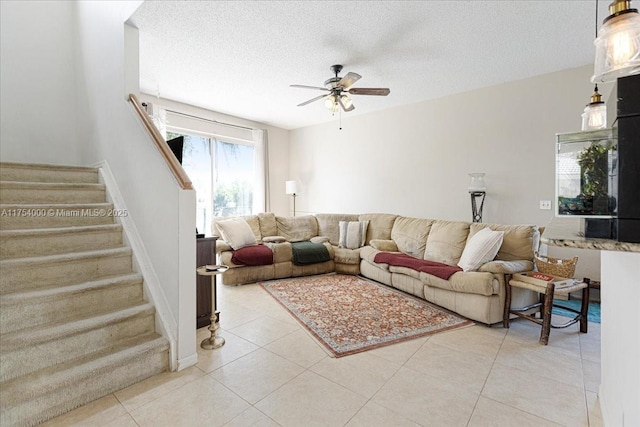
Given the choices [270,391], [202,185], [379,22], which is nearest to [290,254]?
[202,185]

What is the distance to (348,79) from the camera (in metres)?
3.02

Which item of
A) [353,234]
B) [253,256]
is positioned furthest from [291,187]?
[253,256]

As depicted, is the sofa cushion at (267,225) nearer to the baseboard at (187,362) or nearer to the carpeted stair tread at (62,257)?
the carpeted stair tread at (62,257)

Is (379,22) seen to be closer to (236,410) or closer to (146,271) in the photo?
(146,271)

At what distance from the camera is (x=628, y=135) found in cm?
87

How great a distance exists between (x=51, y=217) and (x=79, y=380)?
142 centimetres

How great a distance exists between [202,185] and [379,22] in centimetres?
397

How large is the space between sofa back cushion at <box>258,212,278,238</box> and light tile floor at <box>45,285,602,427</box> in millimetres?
2676

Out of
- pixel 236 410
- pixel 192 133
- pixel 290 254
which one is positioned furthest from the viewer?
pixel 192 133

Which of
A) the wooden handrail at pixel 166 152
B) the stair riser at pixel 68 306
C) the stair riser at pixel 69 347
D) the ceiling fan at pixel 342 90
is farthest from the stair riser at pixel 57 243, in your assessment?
the ceiling fan at pixel 342 90

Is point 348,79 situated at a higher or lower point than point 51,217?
higher

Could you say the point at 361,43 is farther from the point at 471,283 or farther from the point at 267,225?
the point at 267,225

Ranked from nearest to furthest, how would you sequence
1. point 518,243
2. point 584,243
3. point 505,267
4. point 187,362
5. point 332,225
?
1. point 584,243
2. point 187,362
3. point 505,267
4. point 518,243
5. point 332,225

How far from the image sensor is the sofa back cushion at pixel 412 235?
163 inches
